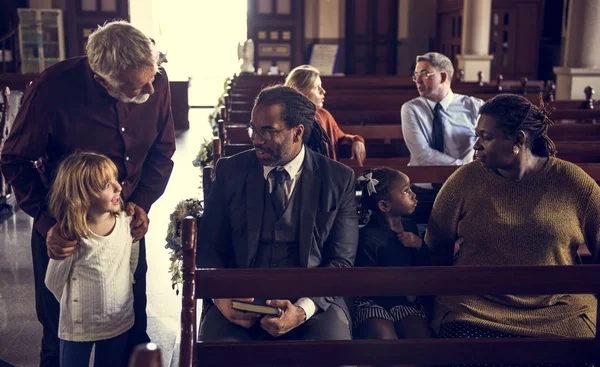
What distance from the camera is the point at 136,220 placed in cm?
282

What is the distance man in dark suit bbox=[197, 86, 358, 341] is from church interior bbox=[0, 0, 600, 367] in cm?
15

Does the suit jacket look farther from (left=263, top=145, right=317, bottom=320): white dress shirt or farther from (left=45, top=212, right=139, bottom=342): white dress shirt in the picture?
(left=45, top=212, right=139, bottom=342): white dress shirt

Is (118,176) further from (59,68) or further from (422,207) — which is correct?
(422,207)

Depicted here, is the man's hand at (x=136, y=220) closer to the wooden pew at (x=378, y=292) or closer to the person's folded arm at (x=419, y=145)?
the wooden pew at (x=378, y=292)

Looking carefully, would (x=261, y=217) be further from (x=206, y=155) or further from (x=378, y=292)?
(x=206, y=155)

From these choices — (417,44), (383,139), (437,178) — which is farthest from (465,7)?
(437,178)

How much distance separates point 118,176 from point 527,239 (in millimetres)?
1471

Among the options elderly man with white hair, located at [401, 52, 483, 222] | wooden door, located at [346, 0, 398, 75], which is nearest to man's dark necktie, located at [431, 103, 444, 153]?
elderly man with white hair, located at [401, 52, 483, 222]

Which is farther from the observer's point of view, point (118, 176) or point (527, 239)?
point (118, 176)

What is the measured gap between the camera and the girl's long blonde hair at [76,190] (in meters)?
2.59

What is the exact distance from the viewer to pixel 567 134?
4.97m

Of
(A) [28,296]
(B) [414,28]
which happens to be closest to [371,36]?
(B) [414,28]

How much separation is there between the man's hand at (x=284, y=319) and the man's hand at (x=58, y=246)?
2.27ft

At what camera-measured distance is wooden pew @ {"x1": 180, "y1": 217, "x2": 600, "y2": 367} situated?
1.99 m
